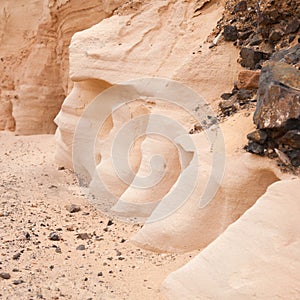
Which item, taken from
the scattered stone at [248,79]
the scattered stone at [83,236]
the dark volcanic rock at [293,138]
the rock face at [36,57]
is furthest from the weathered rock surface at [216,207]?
the rock face at [36,57]

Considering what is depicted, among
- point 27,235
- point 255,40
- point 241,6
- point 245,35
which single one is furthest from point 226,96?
point 27,235

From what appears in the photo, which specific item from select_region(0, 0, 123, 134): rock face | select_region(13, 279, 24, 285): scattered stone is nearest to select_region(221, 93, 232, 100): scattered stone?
select_region(13, 279, 24, 285): scattered stone

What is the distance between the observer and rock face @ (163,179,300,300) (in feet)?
8.18

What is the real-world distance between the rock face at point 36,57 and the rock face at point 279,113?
19.1 feet

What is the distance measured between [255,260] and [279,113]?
42.1 inches

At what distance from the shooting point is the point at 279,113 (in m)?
3.14

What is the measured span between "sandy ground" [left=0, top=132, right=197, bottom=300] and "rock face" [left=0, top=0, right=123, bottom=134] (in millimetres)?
4008

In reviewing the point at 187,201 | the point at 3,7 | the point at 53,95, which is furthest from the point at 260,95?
the point at 3,7

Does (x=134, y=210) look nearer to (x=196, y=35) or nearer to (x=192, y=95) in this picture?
(x=192, y=95)

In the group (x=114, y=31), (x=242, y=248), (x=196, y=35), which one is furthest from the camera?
(x=114, y=31)

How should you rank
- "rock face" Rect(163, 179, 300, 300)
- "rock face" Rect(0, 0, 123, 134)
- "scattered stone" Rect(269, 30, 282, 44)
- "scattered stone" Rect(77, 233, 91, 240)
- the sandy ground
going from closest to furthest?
"rock face" Rect(163, 179, 300, 300) < the sandy ground < "scattered stone" Rect(77, 233, 91, 240) < "scattered stone" Rect(269, 30, 282, 44) < "rock face" Rect(0, 0, 123, 134)

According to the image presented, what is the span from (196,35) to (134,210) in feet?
7.27

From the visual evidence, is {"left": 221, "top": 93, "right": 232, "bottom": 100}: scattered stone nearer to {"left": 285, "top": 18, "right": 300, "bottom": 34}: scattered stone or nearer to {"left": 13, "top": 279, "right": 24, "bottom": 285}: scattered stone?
{"left": 285, "top": 18, "right": 300, "bottom": 34}: scattered stone

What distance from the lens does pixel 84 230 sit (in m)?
4.11
